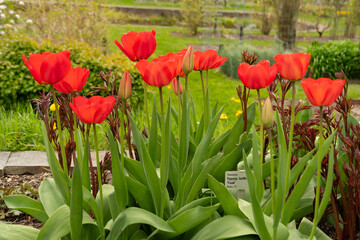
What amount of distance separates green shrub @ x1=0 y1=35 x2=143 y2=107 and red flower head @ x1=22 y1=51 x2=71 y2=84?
11.2ft

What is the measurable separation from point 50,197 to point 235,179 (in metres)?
0.73

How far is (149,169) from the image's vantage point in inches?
65.9

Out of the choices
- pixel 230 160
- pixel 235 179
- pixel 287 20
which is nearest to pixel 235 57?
pixel 287 20

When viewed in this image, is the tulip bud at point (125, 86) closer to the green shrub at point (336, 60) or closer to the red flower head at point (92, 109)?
the red flower head at point (92, 109)

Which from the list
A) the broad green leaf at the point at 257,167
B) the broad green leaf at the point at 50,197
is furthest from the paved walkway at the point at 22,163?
the broad green leaf at the point at 257,167

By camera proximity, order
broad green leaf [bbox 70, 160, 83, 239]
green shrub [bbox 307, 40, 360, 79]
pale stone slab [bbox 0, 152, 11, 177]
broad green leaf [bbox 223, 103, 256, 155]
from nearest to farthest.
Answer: broad green leaf [bbox 70, 160, 83, 239] → broad green leaf [bbox 223, 103, 256, 155] → pale stone slab [bbox 0, 152, 11, 177] → green shrub [bbox 307, 40, 360, 79]

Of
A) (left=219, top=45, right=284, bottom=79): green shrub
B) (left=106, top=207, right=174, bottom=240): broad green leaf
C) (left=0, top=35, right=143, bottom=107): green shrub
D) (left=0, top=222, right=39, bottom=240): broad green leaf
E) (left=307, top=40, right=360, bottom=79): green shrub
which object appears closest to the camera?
(left=106, top=207, right=174, bottom=240): broad green leaf

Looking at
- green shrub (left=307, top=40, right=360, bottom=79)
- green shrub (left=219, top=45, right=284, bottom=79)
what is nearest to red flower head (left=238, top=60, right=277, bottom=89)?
green shrub (left=219, top=45, right=284, bottom=79)

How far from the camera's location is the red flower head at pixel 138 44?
5.28 feet

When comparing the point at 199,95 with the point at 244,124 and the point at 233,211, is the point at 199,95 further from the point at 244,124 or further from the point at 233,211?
the point at 233,211

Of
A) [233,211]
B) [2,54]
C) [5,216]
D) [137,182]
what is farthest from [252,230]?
[2,54]

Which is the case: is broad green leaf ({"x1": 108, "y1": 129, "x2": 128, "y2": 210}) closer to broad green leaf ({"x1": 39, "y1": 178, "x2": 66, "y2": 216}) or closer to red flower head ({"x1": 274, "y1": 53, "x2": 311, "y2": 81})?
broad green leaf ({"x1": 39, "y1": 178, "x2": 66, "y2": 216})

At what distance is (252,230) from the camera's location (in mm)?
1637

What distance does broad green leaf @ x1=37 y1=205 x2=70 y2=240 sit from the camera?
5.28ft
